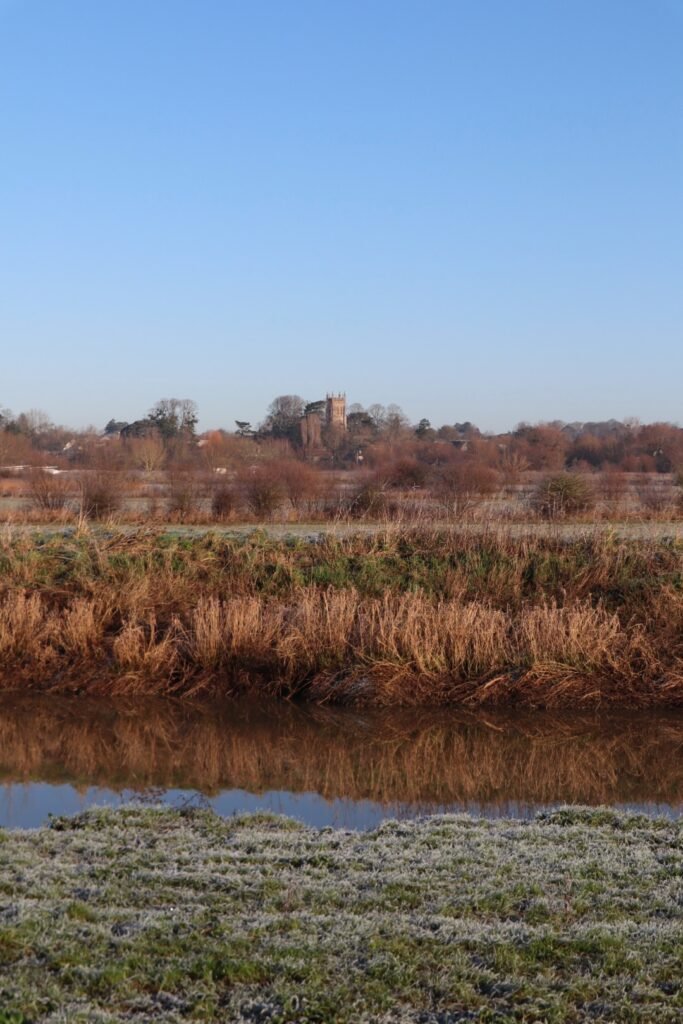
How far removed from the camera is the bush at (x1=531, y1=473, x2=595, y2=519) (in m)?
26.2

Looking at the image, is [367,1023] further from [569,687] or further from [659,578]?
[659,578]

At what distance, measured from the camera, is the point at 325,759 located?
12219mm

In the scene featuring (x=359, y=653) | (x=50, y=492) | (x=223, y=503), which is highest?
(x=50, y=492)

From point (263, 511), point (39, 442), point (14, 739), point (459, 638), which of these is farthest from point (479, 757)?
point (39, 442)

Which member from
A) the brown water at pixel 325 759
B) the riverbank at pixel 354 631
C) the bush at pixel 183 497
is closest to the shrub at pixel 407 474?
the bush at pixel 183 497

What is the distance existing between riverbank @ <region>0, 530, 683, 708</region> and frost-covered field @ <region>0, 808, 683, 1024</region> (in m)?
6.18

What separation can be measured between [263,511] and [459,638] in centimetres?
1526

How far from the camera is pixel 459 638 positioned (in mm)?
14594

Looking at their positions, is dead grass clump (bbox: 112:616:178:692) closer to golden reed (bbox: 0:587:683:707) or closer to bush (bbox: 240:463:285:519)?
golden reed (bbox: 0:587:683:707)

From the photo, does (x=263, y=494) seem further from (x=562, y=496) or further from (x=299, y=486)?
(x=562, y=496)

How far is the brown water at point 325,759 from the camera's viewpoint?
34.1ft

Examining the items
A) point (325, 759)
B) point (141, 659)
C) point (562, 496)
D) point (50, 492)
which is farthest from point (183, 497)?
point (325, 759)

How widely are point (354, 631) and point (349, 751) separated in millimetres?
2829

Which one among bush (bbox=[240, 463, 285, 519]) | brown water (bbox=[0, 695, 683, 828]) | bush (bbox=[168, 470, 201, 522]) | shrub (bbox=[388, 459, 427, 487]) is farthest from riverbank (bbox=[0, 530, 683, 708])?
shrub (bbox=[388, 459, 427, 487])
